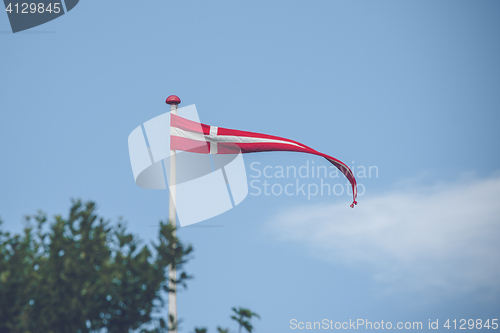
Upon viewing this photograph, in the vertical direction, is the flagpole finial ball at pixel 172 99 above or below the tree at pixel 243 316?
above

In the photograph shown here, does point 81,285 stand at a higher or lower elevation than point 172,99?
lower

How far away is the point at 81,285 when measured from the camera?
1454cm

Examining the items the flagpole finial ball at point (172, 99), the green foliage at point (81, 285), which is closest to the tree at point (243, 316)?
the green foliage at point (81, 285)

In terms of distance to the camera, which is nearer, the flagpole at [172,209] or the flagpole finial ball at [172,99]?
the flagpole at [172,209]

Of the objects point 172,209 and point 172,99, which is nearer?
point 172,209

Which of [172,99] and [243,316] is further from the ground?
[172,99]

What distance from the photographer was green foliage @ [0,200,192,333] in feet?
46.3

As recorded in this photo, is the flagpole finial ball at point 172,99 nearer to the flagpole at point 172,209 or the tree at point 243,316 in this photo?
the flagpole at point 172,209

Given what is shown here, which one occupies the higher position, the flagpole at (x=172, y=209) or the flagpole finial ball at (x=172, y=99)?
the flagpole finial ball at (x=172, y=99)

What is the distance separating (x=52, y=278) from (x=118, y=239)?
1803 millimetres

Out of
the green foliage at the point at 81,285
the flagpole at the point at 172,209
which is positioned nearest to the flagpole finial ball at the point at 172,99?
the flagpole at the point at 172,209

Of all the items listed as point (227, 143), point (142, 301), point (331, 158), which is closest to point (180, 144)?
point (227, 143)

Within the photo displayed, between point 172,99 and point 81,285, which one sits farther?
point 172,99

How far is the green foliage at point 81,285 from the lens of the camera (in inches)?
555
